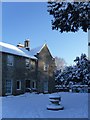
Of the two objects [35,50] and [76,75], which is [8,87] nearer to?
[35,50]

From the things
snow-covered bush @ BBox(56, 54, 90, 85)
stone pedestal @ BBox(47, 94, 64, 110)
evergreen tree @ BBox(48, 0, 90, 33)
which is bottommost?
stone pedestal @ BBox(47, 94, 64, 110)

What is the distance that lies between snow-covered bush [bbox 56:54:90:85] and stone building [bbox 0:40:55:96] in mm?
7636

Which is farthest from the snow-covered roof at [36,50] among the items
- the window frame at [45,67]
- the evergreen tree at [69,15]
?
the evergreen tree at [69,15]

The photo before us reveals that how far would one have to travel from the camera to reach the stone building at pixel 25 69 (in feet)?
115

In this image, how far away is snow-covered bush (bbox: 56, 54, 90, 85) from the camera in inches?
2013

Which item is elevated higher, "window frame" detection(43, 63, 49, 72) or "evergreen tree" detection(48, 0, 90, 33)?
"evergreen tree" detection(48, 0, 90, 33)

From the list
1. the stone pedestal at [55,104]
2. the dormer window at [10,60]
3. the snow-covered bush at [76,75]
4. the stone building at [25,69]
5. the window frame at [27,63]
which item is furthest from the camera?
the snow-covered bush at [76,75]

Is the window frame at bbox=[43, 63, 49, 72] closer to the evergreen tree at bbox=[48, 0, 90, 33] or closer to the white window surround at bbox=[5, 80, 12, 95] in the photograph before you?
the white window surround at bbox=[5, 80, 12, 95]

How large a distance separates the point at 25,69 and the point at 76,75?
16.9m

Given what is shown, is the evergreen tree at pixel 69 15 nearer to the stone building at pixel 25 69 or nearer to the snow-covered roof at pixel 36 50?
the stone building at pixel 25 69

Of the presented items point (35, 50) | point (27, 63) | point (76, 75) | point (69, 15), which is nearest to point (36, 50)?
point (35, 50)

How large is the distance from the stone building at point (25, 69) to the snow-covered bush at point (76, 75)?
764cm

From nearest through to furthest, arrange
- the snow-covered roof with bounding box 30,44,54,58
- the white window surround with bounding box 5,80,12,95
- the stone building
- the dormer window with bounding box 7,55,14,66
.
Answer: the stone building < the white window surround with bounding box 5,80,12,95 < the dormer window with bounding box 7,55,14,66 < the snow-covered roof with bounding box 30,44,54,58

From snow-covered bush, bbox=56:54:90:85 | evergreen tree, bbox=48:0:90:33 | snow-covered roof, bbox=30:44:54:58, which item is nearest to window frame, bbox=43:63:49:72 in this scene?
snow-covered roof, bbox=30:44:54:58
